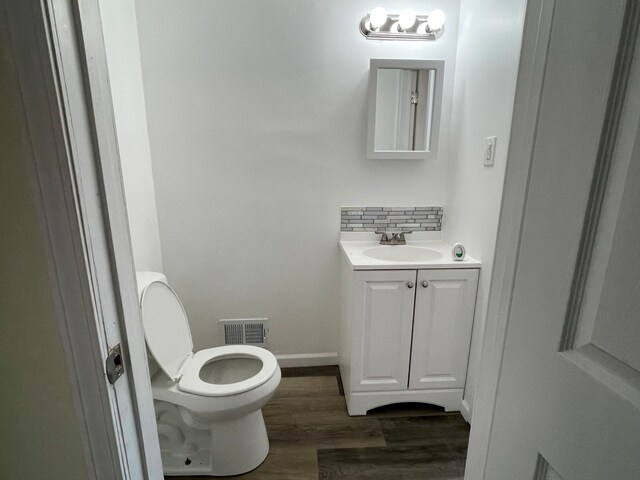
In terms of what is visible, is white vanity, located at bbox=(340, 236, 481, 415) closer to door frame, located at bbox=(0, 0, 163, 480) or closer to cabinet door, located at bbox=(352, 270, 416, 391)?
cabinet door, located at bbox=(352, 270, 416, 391)

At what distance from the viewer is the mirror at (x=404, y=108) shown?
1717mm

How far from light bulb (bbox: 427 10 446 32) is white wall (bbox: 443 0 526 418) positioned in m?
0.13

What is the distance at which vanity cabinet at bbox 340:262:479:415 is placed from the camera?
1.53 metres

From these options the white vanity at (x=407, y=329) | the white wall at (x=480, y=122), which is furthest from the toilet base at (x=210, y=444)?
the white wall at (x=480, y=122)

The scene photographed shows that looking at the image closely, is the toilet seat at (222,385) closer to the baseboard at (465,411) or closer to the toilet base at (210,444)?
the toilet base at (210,444)

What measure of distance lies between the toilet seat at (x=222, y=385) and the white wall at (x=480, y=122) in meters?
0.99

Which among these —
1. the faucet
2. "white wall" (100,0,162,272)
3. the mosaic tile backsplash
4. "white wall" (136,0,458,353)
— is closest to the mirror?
"white wall" (136,0,458,353)

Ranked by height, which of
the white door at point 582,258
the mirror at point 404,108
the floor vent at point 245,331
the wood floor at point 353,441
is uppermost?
the mirror at point 404,108

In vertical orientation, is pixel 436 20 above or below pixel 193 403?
above

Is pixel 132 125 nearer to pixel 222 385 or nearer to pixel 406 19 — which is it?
pixel 222 385

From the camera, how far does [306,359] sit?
2086 mm

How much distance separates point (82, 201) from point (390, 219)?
1690 mm

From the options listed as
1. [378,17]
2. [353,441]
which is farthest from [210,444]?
[378,17]

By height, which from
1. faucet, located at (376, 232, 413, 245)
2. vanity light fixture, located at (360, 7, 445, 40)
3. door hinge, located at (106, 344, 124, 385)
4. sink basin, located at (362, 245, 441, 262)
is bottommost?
sink basin, located at (362, 245, 441, 262)
